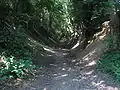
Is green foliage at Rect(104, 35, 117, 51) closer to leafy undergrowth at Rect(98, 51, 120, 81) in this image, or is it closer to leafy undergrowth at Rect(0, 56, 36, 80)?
leafy undergrowth at Rect(98, 51, 120, 81)

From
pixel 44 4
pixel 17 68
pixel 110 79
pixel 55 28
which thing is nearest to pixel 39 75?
pixel 17 68

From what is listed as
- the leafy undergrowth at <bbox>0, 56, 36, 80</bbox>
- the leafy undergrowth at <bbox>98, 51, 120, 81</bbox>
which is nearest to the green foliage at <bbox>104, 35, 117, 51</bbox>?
the leafy undergrowth at <bbox>98, 51, 120, 81</bbox>

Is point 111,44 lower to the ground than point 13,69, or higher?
higher

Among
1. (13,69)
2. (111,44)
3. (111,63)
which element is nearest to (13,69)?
(13,69)

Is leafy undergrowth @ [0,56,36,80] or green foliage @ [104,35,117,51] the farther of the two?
green foliage @ [104,35,117,51]

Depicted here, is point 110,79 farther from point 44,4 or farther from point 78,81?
point 44,4

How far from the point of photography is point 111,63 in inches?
342

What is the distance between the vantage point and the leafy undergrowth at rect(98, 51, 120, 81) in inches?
306

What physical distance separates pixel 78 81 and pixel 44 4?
897cm

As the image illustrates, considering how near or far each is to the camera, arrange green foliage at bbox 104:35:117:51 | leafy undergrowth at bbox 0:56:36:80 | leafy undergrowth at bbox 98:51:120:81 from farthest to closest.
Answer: green foliage at bbox 104:35:117:51 → leafy undergrowth at bbox 98:51:120:81 → leafy undergrowth at bbox 0:56:36:80

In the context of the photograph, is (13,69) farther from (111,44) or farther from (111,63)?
(111,44)

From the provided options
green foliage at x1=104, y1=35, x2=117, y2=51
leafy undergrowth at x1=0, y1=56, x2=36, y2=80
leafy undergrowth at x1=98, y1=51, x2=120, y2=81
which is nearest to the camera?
leafy undergrowth at x1=0, y1=56, x2=36, y2=80

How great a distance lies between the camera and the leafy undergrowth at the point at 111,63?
7762mm

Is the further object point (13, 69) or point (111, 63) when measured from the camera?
point (111, 63)
